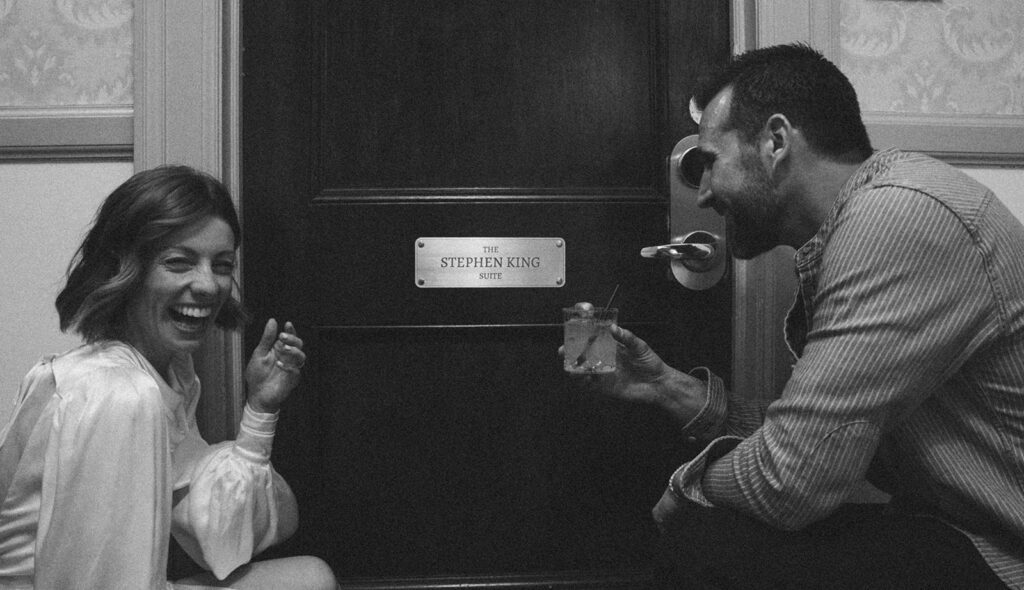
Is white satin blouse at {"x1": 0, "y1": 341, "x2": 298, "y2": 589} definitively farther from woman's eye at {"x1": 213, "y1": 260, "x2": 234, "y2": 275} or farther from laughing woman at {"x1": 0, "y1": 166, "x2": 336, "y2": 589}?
woman's eye at {"x1": 213, "y1": 260, "x2": 234, "y2": 275}

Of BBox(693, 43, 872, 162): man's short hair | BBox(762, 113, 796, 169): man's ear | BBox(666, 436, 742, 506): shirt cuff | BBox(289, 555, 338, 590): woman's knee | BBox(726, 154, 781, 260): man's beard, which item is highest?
BBox(693, 43, 872, 162): man's short hair

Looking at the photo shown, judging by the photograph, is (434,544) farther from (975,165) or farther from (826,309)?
(975,165)

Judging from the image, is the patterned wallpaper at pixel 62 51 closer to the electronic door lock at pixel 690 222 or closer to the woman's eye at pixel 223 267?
the woman's eye at pixel 223 267

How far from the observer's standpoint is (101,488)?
3.54 ft

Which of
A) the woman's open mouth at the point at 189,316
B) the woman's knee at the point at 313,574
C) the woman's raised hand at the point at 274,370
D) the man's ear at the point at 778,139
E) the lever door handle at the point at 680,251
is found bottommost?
the woman's knee at the point at 313,574

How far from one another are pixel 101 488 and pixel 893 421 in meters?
1.10

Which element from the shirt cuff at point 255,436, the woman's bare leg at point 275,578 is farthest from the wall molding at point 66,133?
the woman's bare leg at point 275,578

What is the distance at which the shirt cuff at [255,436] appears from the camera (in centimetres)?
136

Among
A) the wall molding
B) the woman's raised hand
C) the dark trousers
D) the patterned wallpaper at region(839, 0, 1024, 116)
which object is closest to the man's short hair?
the patterned wallpaper at region(839, 0, 1024, 116)

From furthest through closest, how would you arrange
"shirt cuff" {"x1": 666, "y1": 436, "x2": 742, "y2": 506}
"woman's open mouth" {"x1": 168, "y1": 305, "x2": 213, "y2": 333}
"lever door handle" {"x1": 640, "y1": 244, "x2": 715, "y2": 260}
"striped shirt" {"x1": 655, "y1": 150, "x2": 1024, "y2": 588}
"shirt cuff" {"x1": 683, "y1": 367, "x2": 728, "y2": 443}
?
1. "lever door handle" {"x1": 640, "y1": 244, "x2": 715, "y2": 260}
2. "shirt cuff" {"x1": 683, "y1": 367, "x2": 728, "y2": 443}
3. "woman's open mouth" {"x1": 168, "y1": 305, "x2": 213, "y2": 333}
4. "shirt cuff" {"x1": 666, "y1": 436, "x2": 742, "y2": 506}
5. "striped shirt" {"x1": 655, "y1": 150, "x2": 1024, "y2": 588}

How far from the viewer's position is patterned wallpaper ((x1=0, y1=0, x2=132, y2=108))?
1.60m

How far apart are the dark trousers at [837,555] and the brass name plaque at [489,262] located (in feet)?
2.18

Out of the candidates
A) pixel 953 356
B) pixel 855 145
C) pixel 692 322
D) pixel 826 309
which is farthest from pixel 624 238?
pixel 953 356

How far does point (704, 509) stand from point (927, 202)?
21.6 inches
